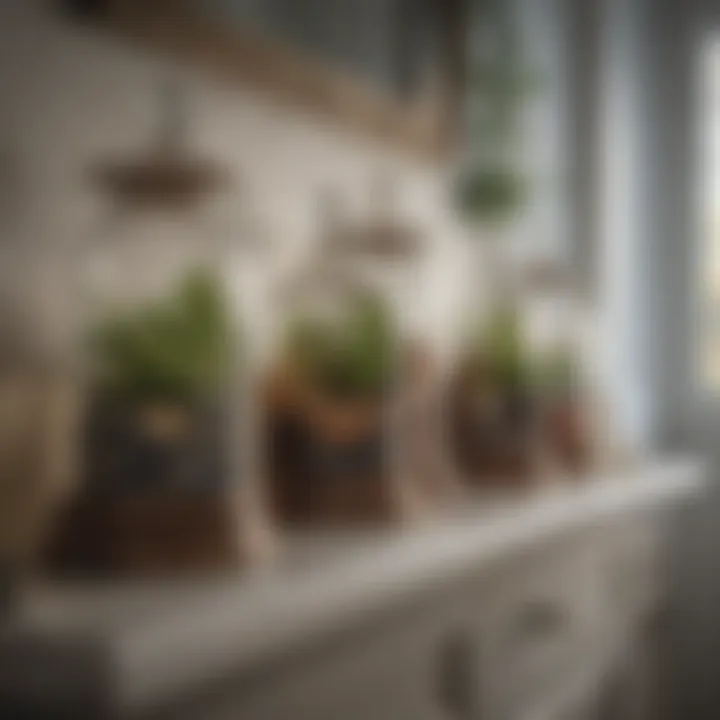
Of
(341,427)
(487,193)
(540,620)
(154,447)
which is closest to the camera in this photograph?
(154,447)

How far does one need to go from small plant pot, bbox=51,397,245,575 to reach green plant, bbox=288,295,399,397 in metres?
0.24

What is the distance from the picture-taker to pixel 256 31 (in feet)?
4.01

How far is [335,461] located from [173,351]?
26 cm

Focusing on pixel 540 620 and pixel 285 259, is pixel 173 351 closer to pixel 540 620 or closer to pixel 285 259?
pixel 285 259

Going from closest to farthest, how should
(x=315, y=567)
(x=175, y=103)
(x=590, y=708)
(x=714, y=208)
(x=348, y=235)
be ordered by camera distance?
(x=315, y=567)
(x=175, y=103)
(x=348, y=235)
(x=590, y=708)
(x=714, y=208)

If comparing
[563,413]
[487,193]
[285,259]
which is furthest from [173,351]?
[487,193]

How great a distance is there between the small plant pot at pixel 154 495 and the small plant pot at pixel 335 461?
22cm

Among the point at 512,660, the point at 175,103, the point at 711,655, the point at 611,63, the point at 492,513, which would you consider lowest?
the point at 711,655

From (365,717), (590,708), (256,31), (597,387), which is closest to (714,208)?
(597,387)

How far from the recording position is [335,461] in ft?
3.43

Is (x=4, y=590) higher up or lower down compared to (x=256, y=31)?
lower down

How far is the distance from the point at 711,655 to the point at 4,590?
1915 mm

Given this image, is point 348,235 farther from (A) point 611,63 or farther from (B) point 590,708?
(A) point 611,63

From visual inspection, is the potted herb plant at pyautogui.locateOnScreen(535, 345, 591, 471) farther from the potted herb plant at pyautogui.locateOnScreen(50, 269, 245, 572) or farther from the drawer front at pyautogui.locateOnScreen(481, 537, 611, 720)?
the potted herb plant at pyautogui.locateOnScreen(50, 269, 245, 572)
